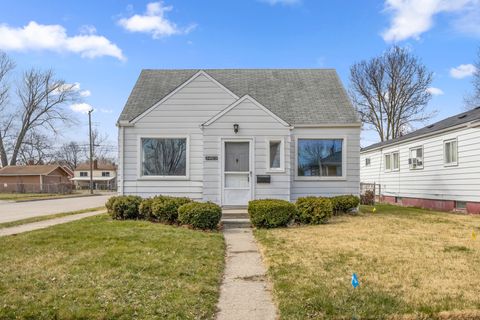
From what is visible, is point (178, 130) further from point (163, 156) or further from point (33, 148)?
point (33, 148)

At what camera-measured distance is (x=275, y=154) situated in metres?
13.5

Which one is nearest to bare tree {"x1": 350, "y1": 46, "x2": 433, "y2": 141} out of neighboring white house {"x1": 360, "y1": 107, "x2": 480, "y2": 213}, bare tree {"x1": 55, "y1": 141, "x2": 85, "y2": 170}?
neighboring white house {"x1": 360, "y1": 107, "x2": 480, "y2": 213}

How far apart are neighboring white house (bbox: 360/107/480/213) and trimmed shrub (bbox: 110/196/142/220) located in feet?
38.1

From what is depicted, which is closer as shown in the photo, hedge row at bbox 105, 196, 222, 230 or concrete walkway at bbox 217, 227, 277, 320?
concrete walkway at bbox 217, 227, 277, 320

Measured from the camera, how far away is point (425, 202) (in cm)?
1914

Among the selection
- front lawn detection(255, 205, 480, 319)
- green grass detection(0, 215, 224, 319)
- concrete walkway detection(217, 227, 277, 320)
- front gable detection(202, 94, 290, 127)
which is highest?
front gable detection(202, 94, 290, 127)

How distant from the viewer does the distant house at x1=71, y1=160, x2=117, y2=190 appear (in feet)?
252

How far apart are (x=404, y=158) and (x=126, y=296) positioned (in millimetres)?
19117

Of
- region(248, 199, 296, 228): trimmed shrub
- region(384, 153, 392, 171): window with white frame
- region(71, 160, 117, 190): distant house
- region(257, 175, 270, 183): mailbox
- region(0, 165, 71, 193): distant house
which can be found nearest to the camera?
region(248, 199, 296, 228): trimmed shrub

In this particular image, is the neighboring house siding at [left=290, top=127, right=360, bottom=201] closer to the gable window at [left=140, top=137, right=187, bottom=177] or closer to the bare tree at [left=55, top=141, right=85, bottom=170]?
the gable window at [left=140, top=137, right=187, bottom=177]

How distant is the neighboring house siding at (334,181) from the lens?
46.9 ft

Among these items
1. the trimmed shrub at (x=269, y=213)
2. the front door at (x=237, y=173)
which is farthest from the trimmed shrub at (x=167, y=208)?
the front door at (x=237, y=173)

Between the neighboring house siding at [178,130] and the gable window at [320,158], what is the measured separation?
3.09m

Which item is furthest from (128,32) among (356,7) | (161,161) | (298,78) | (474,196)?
(474,196)
